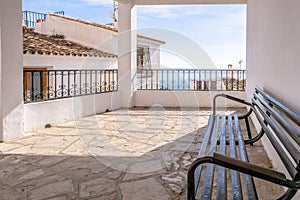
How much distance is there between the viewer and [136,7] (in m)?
8.01

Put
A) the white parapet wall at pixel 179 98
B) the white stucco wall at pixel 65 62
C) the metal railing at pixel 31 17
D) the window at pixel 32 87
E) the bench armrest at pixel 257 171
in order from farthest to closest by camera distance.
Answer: the metal railing at pixel 31 17
the white parapet wall at pixel 179 98
the white stucco wall at pixel 65 62
the window at pixel 32 87
the bench armrest at pixel 257 171

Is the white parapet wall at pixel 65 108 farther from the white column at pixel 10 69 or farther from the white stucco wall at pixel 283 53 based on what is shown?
the white stucco wall at pixel 283 53

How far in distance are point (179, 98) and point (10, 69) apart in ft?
15.1

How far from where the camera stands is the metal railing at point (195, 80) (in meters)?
8.44

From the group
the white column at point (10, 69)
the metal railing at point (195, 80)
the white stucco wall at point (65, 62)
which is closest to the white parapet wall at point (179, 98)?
the metal railing at point (195, 80)

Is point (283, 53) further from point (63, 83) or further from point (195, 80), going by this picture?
point (195, 80)

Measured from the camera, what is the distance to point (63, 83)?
7129mm

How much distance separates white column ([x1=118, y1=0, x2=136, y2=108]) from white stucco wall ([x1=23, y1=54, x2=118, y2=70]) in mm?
1800

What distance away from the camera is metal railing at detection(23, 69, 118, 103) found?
5479 millimetres

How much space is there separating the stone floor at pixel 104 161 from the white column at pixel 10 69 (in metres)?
0.25

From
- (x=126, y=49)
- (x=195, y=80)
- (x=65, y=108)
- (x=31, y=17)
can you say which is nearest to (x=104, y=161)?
(x=65, y=108)

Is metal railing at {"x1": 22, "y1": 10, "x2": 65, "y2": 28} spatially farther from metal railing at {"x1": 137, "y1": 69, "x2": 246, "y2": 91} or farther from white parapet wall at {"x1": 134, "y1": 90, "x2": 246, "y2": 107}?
white parapet wall at {"x1": 134, "y1": 90, "x2": 246, "y2": 107}

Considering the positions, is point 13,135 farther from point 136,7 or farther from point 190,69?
point 190,69

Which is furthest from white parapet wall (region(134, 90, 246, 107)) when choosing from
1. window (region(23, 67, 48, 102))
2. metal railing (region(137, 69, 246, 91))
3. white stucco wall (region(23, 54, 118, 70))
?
window (region(23, 67, 48, 102))
